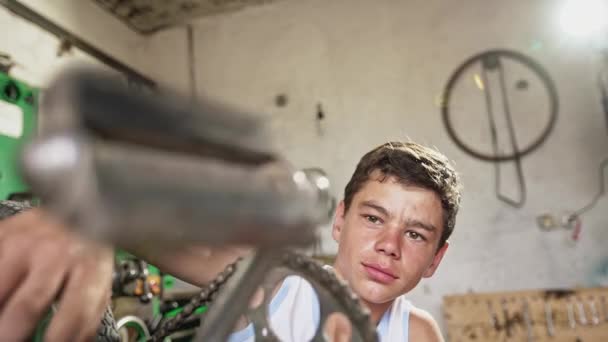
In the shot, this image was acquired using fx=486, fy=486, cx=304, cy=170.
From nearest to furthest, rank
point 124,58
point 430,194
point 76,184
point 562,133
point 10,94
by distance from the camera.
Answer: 1. point 76,184
2. point 430,194
3. point 10,94
4. point 562,133
5. point 124,58

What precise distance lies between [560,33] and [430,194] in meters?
1.88

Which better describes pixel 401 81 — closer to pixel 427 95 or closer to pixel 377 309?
pixel 427 95

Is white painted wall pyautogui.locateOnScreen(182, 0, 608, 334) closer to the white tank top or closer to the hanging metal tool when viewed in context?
the hanging metal tool

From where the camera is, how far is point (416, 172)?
3.07 feet

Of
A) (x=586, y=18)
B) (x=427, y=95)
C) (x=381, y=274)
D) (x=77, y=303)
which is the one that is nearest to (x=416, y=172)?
(x=381, y=274)

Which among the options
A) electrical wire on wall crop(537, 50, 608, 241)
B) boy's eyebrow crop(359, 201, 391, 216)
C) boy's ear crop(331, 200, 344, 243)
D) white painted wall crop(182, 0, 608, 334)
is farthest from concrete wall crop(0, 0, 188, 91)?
electrical wire on wall crop(537, 50, 608, 241)

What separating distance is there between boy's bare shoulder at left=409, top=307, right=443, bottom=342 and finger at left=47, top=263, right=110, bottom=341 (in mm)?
752

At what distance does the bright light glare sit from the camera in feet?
7.46

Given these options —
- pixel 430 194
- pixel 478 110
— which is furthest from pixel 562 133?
pixel 430 194

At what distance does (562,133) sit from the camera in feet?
7.54

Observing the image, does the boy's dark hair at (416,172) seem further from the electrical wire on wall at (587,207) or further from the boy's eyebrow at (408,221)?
the electrical wire on wall at (587,207)

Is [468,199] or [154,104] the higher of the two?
[154,104]

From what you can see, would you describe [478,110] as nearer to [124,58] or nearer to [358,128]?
[358,128]

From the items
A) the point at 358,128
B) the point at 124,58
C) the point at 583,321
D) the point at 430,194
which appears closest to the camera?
the point at 430,194
